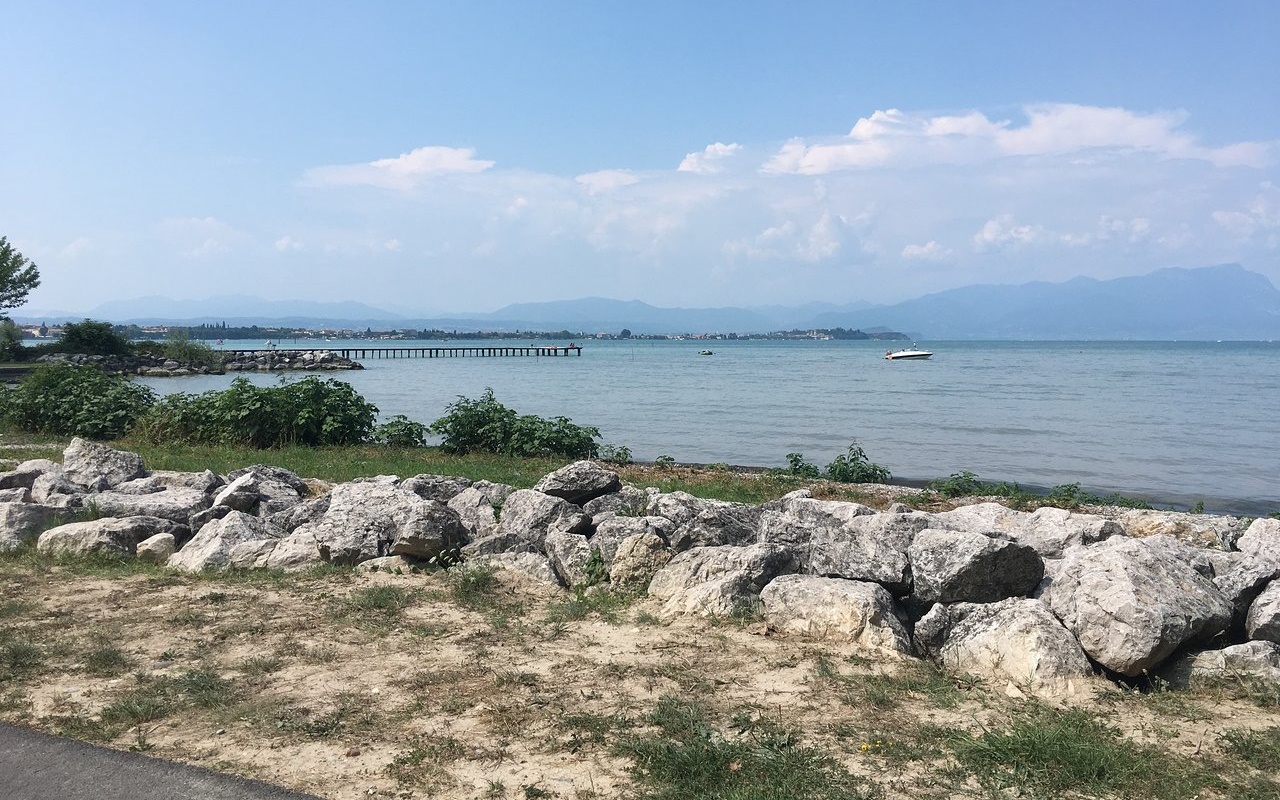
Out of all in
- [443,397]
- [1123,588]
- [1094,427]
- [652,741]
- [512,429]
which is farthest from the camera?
[443,397]

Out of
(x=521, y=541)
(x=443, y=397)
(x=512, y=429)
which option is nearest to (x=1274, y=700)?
(x=521, y=541)

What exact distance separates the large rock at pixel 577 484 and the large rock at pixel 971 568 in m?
4.09

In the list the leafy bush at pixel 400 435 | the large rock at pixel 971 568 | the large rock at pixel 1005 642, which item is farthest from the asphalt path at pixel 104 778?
the leafy bush at pixel 400 435

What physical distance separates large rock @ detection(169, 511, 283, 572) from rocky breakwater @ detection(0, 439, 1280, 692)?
0.02m

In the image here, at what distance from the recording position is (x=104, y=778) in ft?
13.6

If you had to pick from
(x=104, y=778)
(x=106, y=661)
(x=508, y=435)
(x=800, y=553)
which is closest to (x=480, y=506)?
(x=800, y=553)

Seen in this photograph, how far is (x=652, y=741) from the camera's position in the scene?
4.49m

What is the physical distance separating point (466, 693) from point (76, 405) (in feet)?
58.6

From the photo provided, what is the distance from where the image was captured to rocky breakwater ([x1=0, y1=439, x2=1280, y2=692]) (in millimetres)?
5508

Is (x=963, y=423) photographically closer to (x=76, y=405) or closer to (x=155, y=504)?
(x=76, y=405)

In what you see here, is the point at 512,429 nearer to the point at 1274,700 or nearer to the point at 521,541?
the point at 521,541

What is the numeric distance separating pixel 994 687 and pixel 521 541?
4.46m

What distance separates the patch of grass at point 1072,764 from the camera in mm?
4035

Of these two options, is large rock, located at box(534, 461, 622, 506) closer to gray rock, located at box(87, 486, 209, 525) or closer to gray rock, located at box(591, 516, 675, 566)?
gray rock, located at box(591, 516, 675, 566)
